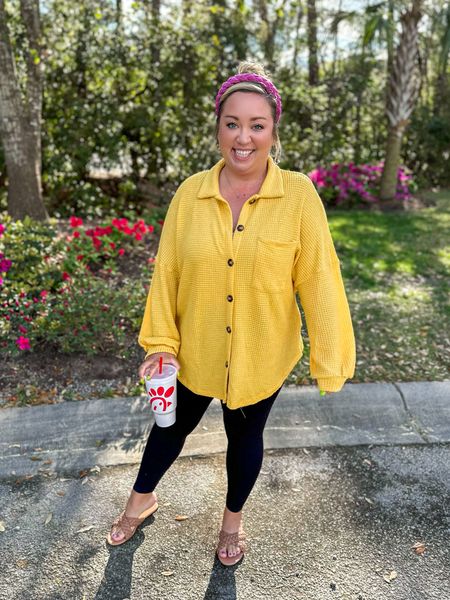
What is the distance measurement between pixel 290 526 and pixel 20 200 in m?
4.42

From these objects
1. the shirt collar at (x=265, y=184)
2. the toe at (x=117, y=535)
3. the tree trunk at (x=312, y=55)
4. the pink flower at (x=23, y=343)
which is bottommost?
the toe at (x=117, y=535)

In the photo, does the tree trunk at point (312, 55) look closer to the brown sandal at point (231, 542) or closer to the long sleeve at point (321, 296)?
the long sleeve at point (321, 296)

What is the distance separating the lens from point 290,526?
239 cm

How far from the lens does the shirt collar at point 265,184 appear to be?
1867 mm

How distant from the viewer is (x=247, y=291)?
1880 millimetres

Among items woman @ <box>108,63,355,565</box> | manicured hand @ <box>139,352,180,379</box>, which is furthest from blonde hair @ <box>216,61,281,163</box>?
manicured hand @ <box>139,352,180,379</box>

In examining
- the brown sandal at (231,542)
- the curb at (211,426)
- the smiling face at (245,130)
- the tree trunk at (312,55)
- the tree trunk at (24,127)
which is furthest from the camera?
the tree trunk at (312,55)

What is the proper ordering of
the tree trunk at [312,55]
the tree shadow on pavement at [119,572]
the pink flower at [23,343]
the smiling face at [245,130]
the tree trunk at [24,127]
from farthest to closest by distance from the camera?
the tree trunk at [312,55], the tree trunk at [24,127], the pink flower at [23,343], the tree shadow on pavement at [119,572], the smiling face at [245,130]

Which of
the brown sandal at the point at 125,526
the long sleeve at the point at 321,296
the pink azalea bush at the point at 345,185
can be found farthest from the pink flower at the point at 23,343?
the pink azalea bush at the point at 345,185

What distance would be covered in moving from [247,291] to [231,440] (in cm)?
63

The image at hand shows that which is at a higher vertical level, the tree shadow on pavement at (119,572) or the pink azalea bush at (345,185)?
the pink azalea bush at (345,185)

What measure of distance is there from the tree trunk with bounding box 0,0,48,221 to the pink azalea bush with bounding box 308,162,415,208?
4.30 metres

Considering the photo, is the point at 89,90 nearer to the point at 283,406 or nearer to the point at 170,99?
the point at 170,99

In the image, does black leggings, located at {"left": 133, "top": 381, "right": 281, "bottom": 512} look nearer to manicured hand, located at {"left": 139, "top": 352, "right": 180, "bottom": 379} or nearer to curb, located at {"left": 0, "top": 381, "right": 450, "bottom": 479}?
manicured hand, located at {"left": 139, "top": 352, "right": 180, "bottom": 379}
